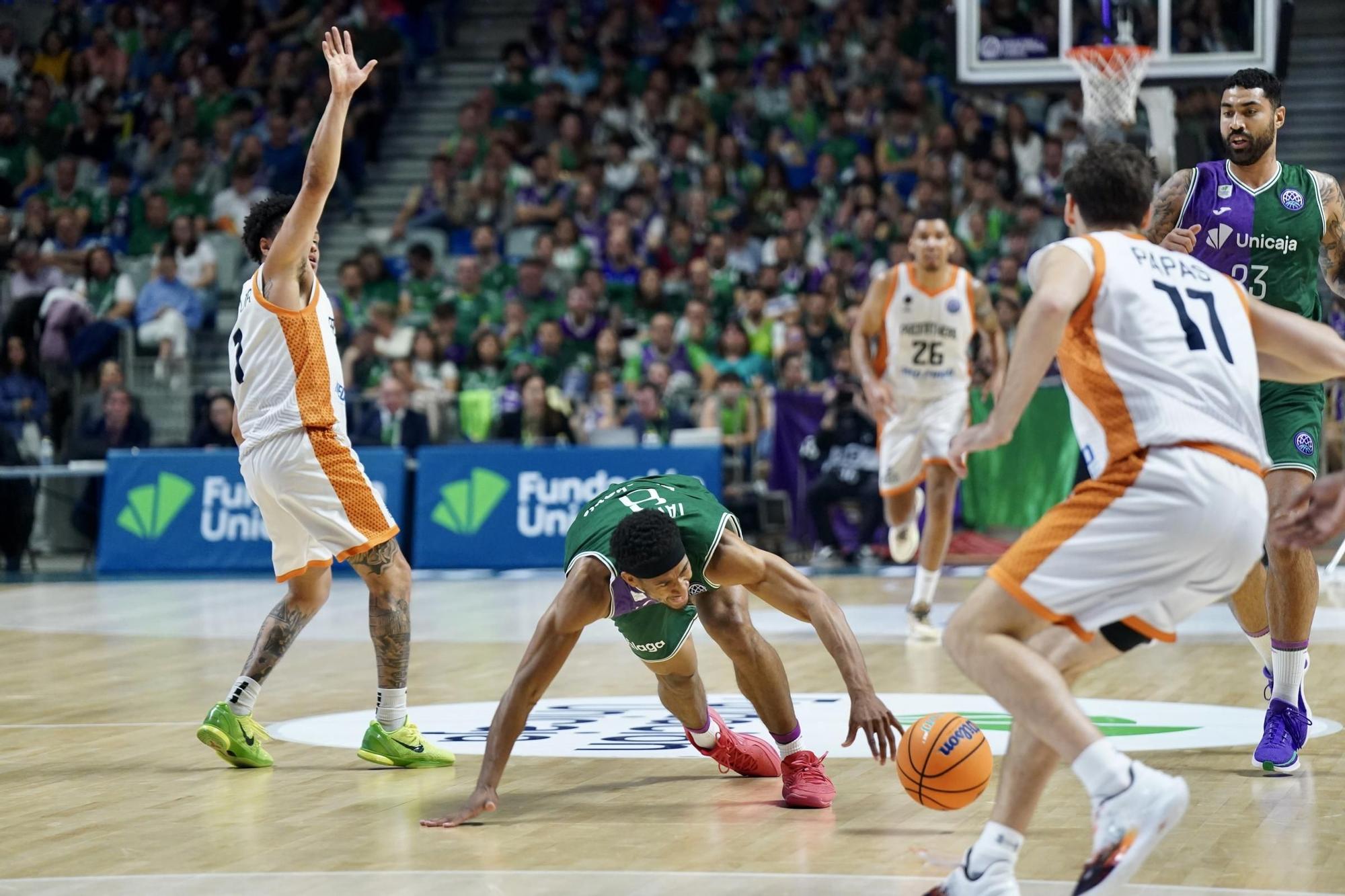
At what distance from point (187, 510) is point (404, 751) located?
8991 mm

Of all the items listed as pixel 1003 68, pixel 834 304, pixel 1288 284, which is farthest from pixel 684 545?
pixel 834 304

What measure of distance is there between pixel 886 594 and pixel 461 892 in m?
8.30

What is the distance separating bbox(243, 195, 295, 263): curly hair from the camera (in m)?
6.48

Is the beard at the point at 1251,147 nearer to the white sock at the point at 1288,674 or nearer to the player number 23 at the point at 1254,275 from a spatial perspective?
the player number 23 at the point at 1254,275

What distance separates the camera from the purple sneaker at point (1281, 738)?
19.0 ft

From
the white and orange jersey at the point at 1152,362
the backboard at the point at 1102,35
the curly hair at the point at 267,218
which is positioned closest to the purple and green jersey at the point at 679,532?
the white and orange jersey at the point at 1152,362

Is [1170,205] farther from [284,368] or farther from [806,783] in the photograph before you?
[284,368]

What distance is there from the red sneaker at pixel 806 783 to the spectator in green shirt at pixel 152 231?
14.9 m

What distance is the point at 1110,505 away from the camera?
3.98m

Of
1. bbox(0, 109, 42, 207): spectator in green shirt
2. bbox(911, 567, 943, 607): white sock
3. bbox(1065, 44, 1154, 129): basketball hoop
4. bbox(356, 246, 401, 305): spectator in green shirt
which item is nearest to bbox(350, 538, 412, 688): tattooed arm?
bbox(911, 567, 943, 607): white sock

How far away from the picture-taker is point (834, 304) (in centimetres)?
1619

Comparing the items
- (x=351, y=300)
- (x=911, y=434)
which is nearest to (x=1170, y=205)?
(x=911, y=434)

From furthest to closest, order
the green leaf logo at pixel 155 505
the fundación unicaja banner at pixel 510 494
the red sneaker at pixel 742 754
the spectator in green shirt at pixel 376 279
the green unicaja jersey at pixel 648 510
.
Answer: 1. the spectator in green shirt at pixel 376 279
2. the green leaf logo at pixel 155 505
3. the fundación unicaja banner at pixel 510 494
4. the red sneaker at pixel 742 754
5. the green unicaja jersey at pixel 648 510

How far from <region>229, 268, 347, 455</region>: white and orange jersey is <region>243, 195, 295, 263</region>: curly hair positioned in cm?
14
